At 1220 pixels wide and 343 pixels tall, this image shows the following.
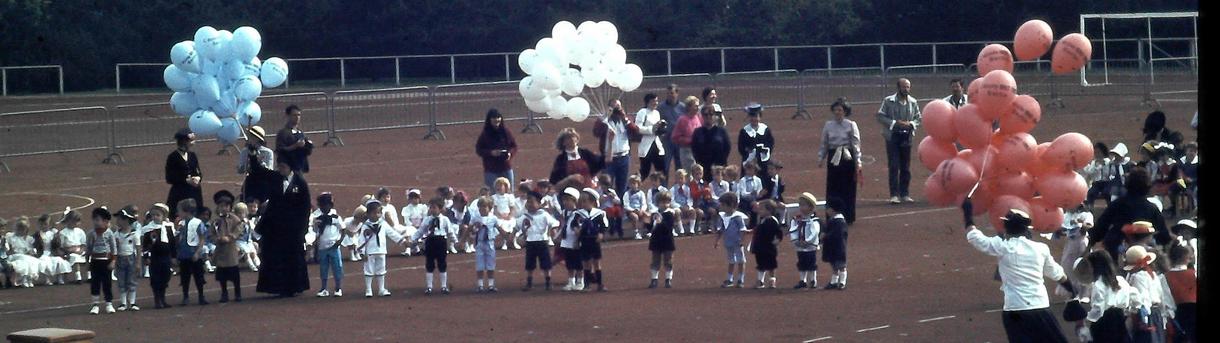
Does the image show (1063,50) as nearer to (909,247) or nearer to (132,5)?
(909,247)

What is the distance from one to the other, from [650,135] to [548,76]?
1879 millimetres

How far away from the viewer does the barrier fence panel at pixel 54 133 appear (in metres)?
29.7

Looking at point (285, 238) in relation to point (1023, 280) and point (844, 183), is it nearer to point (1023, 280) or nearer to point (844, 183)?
point (844, 183)

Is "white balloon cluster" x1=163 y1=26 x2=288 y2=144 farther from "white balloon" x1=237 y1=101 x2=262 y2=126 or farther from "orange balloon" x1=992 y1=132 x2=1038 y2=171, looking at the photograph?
"orange balloon" x1=992 y1=132 x2=1038 y2=171

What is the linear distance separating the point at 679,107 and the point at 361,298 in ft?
23.5

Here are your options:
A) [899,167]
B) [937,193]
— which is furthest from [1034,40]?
[899,167]

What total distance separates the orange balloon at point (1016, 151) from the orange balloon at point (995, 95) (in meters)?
0.22

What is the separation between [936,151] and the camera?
11805 millimetres

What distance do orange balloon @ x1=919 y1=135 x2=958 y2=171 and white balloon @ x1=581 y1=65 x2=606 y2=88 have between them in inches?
268

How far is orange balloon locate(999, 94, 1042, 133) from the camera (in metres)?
11.2

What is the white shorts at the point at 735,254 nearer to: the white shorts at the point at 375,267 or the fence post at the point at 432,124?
the white shorts at the point at 375,267

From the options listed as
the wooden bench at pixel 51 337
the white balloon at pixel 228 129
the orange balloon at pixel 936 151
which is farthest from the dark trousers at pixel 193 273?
the orange balloon at pixel 936 151

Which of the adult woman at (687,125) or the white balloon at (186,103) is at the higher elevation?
the white balloon at (186,103)

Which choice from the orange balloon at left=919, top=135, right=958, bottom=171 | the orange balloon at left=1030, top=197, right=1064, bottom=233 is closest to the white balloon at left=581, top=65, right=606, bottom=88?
the orange balloon at left=919, top=135, right=958, bottom=171
